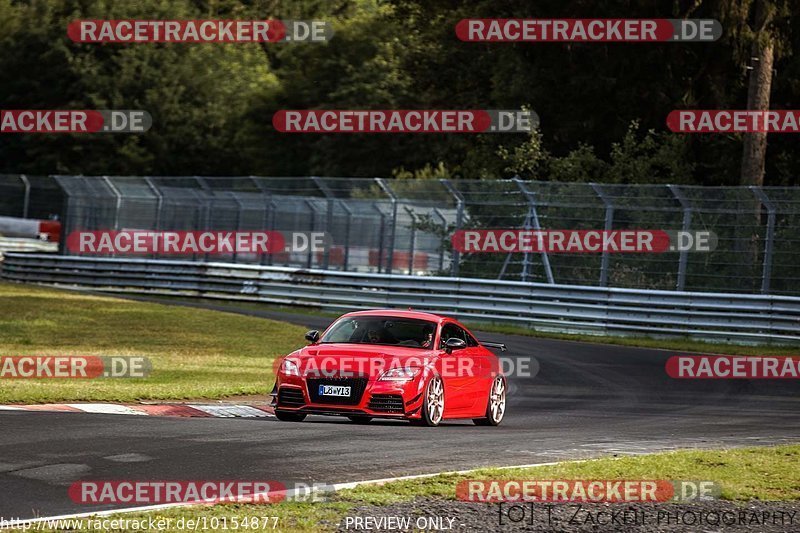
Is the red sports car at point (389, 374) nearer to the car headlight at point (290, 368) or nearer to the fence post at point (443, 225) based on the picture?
the car headlight at point (290, 368)

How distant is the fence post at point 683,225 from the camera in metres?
26.9

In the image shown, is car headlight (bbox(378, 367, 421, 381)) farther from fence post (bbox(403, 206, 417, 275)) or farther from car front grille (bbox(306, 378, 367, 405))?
fence post (bbox(403, 206, 417, 275))

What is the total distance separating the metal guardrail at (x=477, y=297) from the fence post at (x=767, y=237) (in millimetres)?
580

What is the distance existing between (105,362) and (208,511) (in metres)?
12.0

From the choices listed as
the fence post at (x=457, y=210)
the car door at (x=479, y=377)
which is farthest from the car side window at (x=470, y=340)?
the fence post at (x=457, y=210)

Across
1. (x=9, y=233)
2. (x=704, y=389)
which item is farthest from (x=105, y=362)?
(x=9, y=233)

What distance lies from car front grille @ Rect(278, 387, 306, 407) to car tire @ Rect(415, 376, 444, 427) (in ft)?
3.97

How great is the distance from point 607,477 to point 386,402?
3.23 meters

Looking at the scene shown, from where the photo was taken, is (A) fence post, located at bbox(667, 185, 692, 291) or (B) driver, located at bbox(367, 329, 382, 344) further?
(A) fence post, located at bbox(667, 185, 692, 291)

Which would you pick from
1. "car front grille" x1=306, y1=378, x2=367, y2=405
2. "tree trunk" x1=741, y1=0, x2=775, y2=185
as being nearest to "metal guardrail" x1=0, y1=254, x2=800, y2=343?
"tree trunk" x1=741, y1=0, x2=775, y2=185

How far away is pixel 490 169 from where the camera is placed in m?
39.8

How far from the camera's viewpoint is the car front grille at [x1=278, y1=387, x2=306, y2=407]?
1318cm

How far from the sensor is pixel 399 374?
43.0ft

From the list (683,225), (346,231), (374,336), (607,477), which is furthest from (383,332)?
(346,231)
